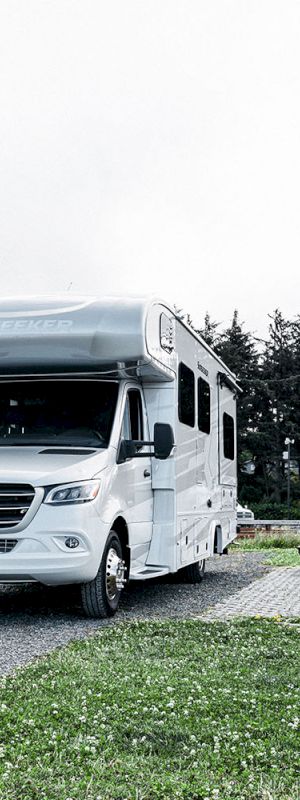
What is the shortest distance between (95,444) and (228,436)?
5.89 metres

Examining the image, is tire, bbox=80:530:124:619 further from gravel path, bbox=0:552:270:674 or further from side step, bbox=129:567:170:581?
side step, bbox=129:567:170:581

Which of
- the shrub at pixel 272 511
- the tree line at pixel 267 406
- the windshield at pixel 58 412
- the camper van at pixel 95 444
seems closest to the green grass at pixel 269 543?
the camper van at pixel 95 444

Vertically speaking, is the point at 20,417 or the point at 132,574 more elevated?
the point at 20,417

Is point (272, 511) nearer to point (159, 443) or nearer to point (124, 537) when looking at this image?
point (124, 537)

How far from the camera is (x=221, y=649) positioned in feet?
23.2

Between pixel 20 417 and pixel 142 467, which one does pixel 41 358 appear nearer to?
pixel 20 417

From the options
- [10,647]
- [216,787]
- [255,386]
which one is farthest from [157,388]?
[255,386]

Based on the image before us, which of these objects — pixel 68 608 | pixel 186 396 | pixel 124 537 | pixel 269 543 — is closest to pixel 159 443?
pixel 124 537

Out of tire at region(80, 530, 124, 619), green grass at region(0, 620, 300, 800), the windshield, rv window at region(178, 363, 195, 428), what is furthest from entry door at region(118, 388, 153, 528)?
green grass at region(0, 620, 300, 800)

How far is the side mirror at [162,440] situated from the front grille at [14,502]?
4.96ft

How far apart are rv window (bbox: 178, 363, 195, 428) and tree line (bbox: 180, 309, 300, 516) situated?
49279 mm

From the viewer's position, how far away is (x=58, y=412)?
9367 mm

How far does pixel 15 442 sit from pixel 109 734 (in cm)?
471

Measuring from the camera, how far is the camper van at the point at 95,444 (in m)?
8.39
